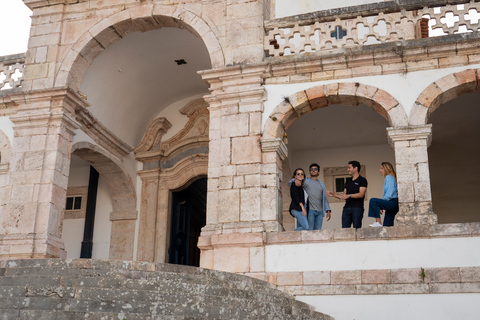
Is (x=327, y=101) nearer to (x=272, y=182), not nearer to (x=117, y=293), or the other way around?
(x=272, y=182)

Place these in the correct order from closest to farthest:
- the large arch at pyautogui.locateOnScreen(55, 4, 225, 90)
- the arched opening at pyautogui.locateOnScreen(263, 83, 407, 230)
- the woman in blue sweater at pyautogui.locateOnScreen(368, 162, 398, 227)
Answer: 1. the woman in blue sweater at pyautogui.locateOnScreen(368, 162, 398, 227)
2. the large arch at pyautogui.locateOnScreen(55, 4, 225, 90)
3. the arched opening at pyautogui.locateOnScreen(263, 83, 407, 230)

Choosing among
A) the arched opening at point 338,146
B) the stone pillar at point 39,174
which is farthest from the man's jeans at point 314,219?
the stone pillar at point 39,174

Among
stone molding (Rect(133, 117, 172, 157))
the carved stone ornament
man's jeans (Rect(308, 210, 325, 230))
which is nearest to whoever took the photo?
man's jeans (Rect(308, 210, 325, 230))

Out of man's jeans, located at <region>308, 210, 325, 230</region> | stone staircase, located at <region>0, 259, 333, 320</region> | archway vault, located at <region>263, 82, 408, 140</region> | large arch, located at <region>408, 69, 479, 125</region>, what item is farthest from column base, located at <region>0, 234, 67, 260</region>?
large arch, located at <region>408, 69, 479, 125</region>

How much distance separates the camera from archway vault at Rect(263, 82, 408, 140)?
844 cm

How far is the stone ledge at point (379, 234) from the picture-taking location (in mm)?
7426

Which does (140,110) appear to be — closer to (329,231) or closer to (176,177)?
(176,177)

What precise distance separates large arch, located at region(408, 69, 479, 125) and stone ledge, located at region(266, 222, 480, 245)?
1518mm

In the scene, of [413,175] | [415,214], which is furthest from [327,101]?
[415,214]

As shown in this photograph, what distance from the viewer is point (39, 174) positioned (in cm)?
924

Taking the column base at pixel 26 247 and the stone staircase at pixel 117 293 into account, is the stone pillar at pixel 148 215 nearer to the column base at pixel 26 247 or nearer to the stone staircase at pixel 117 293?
the column base at pixel 26 247

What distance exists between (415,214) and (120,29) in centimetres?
550

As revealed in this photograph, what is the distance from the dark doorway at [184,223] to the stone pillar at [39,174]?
2.54 meters

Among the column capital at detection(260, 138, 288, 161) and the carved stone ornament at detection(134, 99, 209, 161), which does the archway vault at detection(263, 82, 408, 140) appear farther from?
the carved stone ornament at detection(134, 99, 209, 161)
